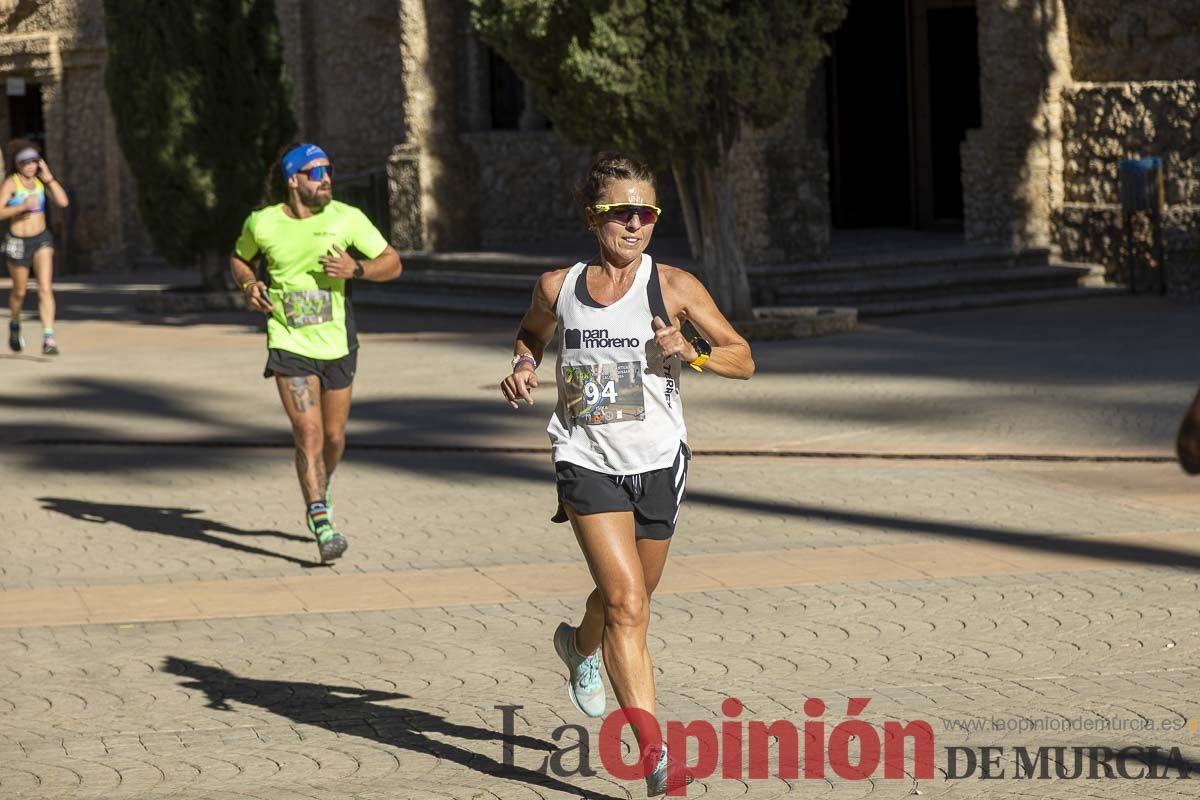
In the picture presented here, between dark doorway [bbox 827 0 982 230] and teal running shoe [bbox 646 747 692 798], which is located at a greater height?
dark doorway [bbox 827 0 982 230]

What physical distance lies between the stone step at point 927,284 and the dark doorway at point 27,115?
675 inches

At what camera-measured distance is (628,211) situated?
5730mm

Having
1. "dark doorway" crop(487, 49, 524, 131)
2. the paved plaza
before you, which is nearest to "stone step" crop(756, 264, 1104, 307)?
the paved plaza

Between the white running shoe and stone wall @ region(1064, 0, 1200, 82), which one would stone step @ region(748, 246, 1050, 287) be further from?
the white running shoe

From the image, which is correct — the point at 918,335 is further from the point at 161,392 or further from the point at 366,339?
the point at 161,392

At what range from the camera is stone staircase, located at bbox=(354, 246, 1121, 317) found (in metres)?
20.1

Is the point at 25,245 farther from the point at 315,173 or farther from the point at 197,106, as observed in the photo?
the point at 315,173

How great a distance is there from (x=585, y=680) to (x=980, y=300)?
14.9m

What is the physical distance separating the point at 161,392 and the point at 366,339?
4.09 m

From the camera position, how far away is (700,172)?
691 inches

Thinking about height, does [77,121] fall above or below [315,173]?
above

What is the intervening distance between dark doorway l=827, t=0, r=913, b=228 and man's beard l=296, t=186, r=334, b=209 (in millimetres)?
17330

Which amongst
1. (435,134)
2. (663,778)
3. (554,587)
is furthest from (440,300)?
(663,778)

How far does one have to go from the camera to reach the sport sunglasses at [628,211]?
224 inches
